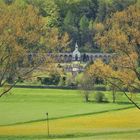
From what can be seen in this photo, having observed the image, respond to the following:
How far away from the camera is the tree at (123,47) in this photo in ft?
116

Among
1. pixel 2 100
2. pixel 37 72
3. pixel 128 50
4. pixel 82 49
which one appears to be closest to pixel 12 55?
pixel 37 72

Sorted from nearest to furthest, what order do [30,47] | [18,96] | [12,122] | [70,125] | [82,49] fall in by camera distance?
[30,47]
[70,125]
[12,122]
[18,96]
[82,49]

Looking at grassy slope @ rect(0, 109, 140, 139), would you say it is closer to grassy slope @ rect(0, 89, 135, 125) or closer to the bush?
grassy slope @ rect(0, 89, 135, 125)

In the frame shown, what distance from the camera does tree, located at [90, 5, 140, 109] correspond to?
116 ft

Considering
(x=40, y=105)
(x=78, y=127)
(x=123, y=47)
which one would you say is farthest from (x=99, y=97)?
(x=123, y=47)

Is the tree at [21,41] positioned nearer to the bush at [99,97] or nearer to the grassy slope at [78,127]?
the grassy slope at [78,127]

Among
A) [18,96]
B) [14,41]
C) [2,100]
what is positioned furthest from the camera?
[18,96]

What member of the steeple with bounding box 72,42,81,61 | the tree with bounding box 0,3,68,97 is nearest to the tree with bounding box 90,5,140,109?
the tree with bounding box 0,3,68,97

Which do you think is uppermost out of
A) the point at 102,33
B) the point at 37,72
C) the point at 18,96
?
the point at 102,33

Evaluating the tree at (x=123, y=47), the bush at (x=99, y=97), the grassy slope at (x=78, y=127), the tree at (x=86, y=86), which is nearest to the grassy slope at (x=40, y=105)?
the tree at (x=86, y=86)

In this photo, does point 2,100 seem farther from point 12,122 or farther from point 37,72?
point 37,72

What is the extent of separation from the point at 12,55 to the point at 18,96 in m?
53.9

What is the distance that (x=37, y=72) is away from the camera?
1497 inches

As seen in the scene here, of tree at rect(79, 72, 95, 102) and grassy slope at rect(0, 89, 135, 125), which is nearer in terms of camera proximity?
grassy slope at rect(0, 89, 135, 125)
